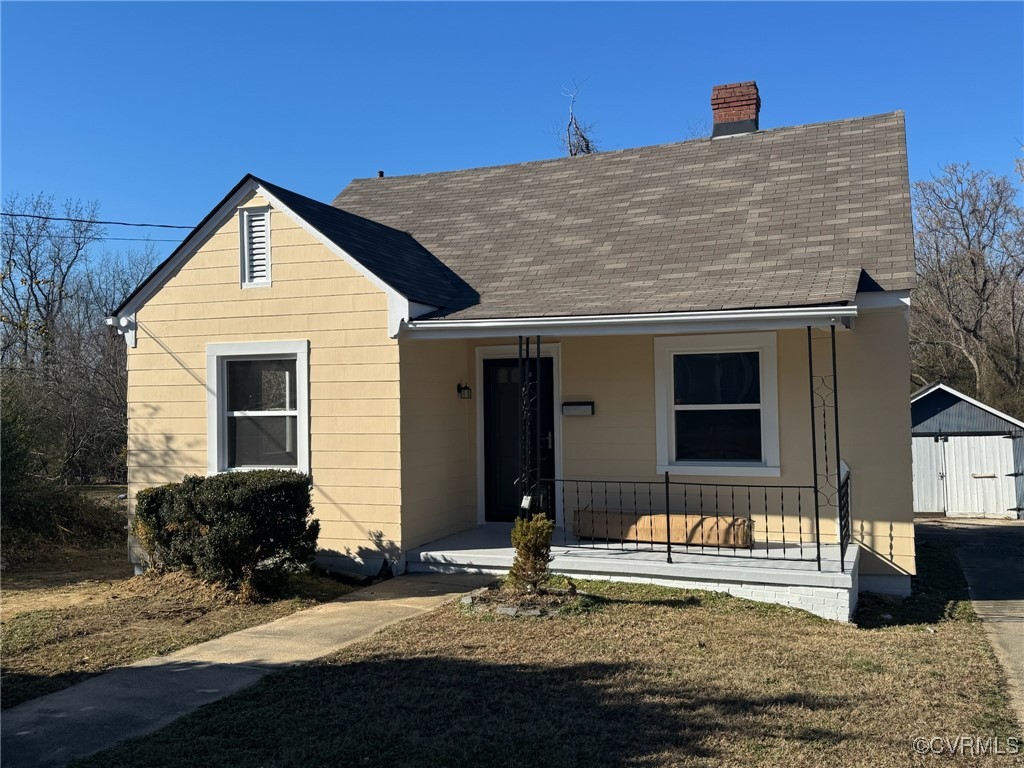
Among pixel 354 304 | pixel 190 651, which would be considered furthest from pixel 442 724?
pixel 354 304

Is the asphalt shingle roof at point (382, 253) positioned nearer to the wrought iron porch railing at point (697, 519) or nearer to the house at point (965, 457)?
the wrought iron porch railing at point (697, 519)

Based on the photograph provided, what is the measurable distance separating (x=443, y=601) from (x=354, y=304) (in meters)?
3.46

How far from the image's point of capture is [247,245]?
32.6 ft

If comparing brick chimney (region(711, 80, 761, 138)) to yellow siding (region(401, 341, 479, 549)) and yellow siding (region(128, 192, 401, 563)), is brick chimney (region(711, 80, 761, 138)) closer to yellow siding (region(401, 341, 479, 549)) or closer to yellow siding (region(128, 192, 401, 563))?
yellow siding (region(401, 341, 479, 549))

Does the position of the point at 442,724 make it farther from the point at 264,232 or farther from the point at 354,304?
the point at 264,232

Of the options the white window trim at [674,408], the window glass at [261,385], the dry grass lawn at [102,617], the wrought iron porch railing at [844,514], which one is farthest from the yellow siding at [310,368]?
the wrought iron porch railing at [844,514]

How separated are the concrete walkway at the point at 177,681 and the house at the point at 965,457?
13887 millimetres

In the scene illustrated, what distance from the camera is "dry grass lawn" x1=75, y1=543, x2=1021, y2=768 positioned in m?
4.52

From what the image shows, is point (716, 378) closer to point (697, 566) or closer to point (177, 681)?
point (697, 566)

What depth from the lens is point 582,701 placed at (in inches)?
207

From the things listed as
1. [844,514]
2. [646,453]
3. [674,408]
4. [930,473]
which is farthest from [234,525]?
[930,473]

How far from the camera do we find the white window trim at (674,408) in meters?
9.31

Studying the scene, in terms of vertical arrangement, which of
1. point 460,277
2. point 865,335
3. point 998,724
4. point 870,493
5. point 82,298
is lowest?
point 998,724

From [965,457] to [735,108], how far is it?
989cm
